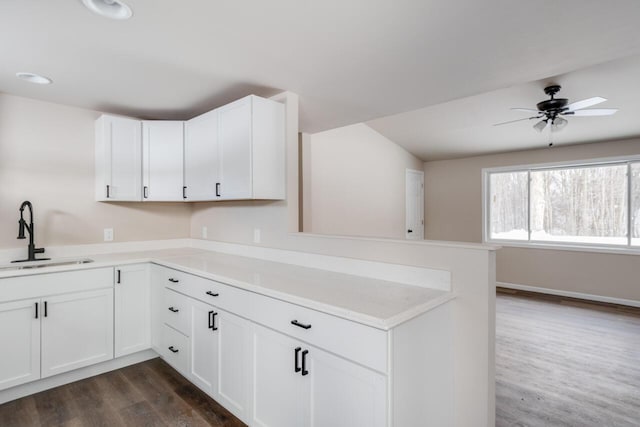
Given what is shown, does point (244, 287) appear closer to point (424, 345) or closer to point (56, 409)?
Result: point (424, 345)

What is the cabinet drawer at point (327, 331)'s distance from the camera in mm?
1276

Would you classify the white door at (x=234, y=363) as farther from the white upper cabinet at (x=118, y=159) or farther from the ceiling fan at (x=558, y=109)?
Result: the ceiling fan at (x=558, y=109)

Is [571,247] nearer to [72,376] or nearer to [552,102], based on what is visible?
[552,102]

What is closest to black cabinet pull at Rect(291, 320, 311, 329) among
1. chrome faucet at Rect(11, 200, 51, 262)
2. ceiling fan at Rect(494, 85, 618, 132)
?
chrome faucet at Rect(11, 200, 51, 262)

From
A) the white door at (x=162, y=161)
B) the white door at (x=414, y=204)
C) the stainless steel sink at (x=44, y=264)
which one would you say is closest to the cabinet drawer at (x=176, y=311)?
the stainless steel sink at (x=44, y=264)

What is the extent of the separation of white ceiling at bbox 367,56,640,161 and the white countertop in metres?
2.88

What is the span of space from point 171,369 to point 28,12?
246cm

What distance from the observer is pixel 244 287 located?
1868mm

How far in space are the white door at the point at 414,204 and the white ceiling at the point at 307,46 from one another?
3521 mm

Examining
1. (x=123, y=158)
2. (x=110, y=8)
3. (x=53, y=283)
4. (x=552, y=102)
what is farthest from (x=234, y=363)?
(x=552, y=102)

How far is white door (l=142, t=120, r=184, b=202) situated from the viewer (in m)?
2.98

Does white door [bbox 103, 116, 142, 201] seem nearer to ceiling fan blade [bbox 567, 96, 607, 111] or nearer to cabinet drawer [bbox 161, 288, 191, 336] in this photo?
cabinet drawer [bbox 161, 288, 191, 336]

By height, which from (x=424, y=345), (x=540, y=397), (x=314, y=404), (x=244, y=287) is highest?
(x=244, y=287)

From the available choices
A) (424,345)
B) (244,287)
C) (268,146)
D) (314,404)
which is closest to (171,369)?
(244,287)
